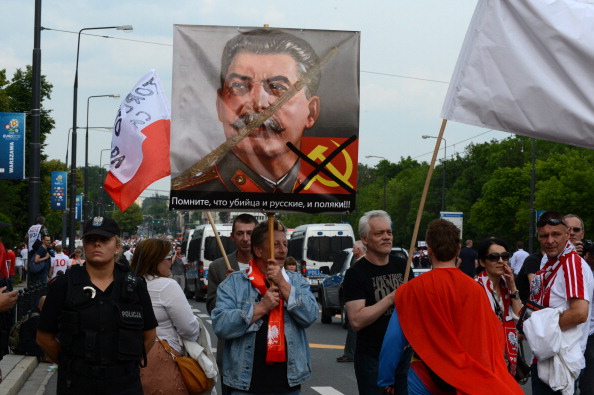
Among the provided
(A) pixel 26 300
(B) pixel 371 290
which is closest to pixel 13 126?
(A) pixel 26 300

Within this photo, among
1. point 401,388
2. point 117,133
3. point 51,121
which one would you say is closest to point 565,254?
point 401,388

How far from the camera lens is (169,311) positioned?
256 inches

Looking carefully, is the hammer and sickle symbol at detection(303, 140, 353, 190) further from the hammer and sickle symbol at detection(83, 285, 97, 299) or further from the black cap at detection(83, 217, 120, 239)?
the hammer and sickle symbol at detection(83, 285, 97, 299)

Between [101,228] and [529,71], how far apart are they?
2589mm

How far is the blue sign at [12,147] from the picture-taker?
20.6 metres

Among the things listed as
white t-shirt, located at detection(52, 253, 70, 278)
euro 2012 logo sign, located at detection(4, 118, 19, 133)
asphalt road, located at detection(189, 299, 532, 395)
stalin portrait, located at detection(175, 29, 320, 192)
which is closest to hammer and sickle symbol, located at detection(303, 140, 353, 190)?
stalin portrait, located at detection(175, 29, 320, 192)

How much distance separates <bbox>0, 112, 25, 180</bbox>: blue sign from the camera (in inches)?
811

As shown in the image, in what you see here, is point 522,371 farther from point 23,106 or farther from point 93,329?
point 23,106

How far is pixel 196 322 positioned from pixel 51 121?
62.1m

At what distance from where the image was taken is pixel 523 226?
75.1 m

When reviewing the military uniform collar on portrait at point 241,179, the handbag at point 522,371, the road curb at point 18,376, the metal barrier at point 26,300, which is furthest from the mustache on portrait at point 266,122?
the metal barrier at point 26,300

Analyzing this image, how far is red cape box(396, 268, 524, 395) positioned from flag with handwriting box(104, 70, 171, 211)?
4.79 m

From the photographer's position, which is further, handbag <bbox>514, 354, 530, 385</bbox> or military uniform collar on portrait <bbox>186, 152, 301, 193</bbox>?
handbag <bbox>514, 354, 530, 385</bbox>

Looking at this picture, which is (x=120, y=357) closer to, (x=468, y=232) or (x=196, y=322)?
(x=196, y=322)
